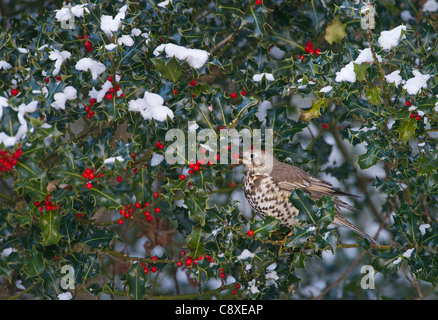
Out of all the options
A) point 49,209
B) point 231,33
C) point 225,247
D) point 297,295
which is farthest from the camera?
point 297,295

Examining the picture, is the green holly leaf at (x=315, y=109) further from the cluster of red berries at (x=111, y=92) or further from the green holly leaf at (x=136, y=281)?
the green holly leaf at (x=136, y=281)

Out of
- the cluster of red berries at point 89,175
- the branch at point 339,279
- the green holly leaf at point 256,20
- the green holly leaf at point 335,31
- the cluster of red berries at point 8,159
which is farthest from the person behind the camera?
the branch at point 339,279

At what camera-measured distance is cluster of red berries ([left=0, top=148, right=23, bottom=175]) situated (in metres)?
2.45

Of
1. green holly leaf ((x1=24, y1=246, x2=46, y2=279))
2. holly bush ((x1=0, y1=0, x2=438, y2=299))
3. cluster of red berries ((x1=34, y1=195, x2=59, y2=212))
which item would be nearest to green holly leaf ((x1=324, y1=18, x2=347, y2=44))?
holly bush ((x1=0, y1=0, x2=438, y2=299))

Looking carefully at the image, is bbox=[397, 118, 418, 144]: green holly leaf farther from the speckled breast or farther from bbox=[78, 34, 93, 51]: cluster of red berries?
bbox=[78, 34, 93, 51]: cluster of red berries

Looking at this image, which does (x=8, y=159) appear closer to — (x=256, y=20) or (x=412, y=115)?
(x=256, y=20)

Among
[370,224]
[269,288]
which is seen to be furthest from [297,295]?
[269,288]

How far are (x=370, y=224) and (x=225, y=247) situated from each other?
5.47ft

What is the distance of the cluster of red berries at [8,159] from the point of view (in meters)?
2.45

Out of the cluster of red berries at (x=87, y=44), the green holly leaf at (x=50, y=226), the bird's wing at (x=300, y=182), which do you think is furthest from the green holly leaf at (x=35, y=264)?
the bird's wing at (x=300, y=182)

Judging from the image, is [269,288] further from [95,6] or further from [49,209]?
[95,6]

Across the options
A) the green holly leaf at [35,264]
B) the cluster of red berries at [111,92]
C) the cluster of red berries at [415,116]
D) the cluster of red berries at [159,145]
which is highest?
the cluster of red berries at [111,92]

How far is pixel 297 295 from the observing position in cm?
406

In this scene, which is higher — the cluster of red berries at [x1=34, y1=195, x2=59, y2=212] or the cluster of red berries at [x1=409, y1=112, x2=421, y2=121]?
the cluster of red berries at [x1=409, y1=112, x2=421, y2=121]
